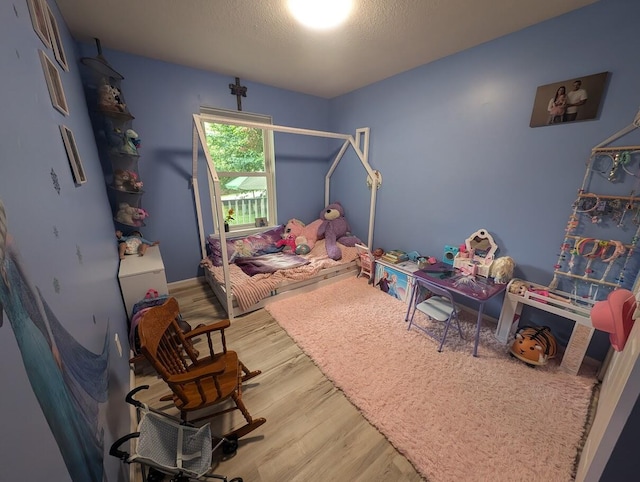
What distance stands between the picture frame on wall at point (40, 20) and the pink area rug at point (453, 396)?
7.69ft

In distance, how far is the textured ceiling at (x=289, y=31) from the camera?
1.63 m

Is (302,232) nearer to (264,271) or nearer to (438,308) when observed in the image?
(264,271)

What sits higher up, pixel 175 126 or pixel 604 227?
pixel 175 126

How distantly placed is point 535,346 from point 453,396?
2.62 feet

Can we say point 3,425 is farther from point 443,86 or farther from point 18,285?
point 443,86

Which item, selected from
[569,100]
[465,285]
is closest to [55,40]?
[465,285]

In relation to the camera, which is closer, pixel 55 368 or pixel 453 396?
pixel 55 368

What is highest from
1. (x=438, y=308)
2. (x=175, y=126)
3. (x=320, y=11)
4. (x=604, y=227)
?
(x=320, y=11)

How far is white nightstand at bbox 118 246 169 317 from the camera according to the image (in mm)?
1941

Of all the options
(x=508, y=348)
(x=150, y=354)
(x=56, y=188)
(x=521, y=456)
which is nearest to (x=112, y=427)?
(x=150, y=354)

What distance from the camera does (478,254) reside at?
2.36m

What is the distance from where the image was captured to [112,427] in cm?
105

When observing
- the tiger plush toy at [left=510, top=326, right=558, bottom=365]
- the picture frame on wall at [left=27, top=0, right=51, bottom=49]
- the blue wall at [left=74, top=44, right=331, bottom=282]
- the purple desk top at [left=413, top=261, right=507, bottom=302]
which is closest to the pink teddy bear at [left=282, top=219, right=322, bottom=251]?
the blue wall at [left=74, top=44, right=331, bottom=282]

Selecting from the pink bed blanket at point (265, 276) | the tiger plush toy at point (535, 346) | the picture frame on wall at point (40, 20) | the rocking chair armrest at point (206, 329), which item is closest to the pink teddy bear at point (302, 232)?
the pink bed blanket at point (265, 276)
